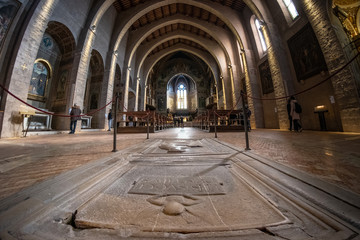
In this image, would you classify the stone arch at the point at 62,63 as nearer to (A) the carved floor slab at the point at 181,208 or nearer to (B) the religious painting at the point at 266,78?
(A) the carved floor slab at the point at 181,208

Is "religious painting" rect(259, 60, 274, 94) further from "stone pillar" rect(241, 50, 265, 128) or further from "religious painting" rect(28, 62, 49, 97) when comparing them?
"religious painting" rect(28, 62, 49, 97)

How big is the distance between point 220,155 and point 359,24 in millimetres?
9908

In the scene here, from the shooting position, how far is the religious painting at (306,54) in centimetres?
578

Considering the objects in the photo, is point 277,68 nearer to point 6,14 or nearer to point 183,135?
point 183,135

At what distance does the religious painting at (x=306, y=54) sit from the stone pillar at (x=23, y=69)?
12.4 metres

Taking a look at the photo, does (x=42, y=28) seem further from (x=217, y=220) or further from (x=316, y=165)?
(x=316, y=165)

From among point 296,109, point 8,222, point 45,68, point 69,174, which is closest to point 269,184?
point 8,222

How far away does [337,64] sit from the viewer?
15.9 ft

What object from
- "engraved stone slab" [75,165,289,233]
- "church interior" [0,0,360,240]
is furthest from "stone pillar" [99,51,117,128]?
"engraved stone slab" [75,165,289,233]

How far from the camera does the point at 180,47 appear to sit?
18.8m

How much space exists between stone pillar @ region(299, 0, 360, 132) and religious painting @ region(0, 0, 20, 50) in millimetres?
12783

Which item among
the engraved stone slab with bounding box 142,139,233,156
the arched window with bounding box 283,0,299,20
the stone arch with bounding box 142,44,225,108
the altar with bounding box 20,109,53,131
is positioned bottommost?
the engraved stone slab with bounding box 142,139,233,156

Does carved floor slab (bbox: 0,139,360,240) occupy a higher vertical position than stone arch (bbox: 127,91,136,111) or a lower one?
lower

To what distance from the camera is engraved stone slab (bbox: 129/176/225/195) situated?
35.3 inches
